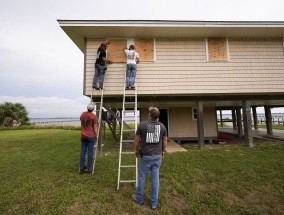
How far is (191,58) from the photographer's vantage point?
9289 millimetres

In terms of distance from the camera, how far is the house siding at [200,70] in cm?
889

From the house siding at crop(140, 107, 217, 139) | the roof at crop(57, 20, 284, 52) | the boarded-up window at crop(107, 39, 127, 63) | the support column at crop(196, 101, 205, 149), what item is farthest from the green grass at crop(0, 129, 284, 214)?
the roof at crop(57, 20, 284, 52)

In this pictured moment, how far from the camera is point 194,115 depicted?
43.6 feet

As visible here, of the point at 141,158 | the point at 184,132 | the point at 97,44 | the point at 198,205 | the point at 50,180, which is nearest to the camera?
the point at 141,158

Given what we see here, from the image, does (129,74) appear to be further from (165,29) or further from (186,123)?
(186,123)

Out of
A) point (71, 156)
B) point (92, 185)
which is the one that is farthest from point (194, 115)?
point (92, 185)

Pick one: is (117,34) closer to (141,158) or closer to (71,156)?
(71,156)

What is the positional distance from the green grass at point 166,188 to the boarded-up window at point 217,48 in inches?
197

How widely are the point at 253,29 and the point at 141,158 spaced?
8.71 meters

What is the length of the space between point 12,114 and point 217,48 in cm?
3226

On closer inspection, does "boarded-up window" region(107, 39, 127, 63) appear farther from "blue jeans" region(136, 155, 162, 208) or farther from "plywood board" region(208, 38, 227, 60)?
"blue jeans" region(136, 155, 162, 208)

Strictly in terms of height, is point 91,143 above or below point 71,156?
above

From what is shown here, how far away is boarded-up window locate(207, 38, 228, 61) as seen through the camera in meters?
9.40

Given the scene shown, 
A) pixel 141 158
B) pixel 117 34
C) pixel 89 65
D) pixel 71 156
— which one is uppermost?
pixel 117 34
